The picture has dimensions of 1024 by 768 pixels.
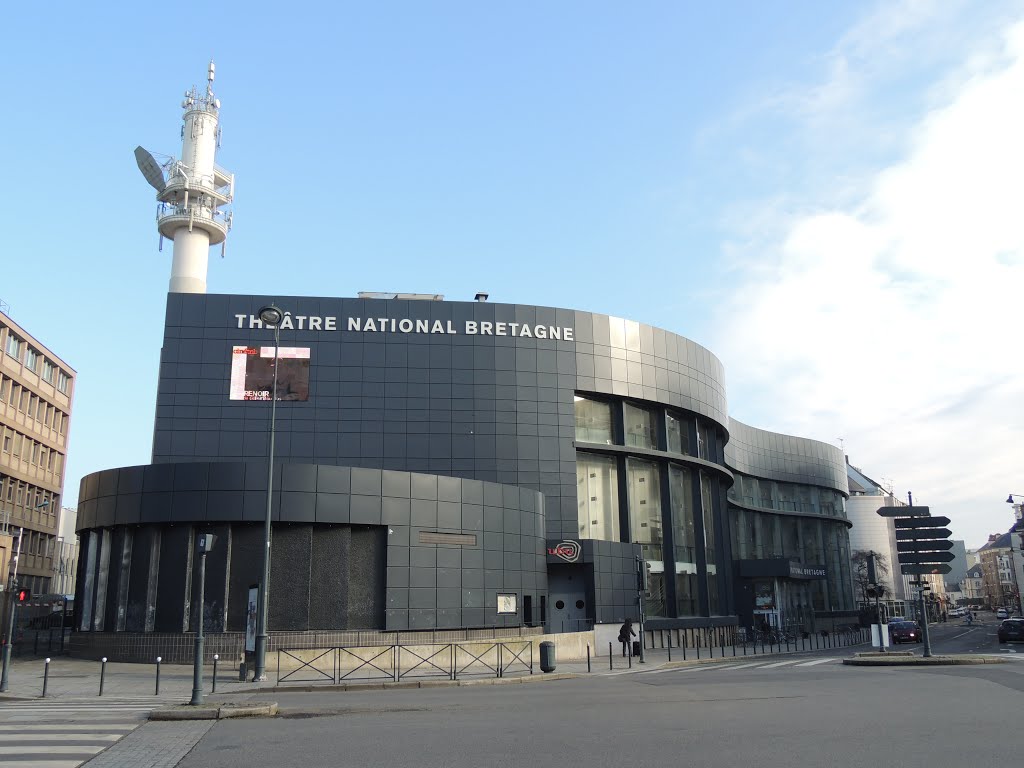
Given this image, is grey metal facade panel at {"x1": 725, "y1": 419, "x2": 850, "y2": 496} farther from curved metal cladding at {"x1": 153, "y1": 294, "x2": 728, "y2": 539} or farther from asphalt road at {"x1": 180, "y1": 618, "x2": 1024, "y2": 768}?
asphalt road at {"x1": 180, "y1": 618, "x2": 1024, "y2": 768}

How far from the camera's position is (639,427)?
5384cm

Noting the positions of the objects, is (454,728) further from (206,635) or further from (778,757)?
(206,635)

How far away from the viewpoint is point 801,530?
277 ft

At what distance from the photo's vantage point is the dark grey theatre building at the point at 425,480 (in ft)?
109

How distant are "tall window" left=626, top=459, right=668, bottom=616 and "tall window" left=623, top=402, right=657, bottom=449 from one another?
1.29 meters

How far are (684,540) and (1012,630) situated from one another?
756 inches

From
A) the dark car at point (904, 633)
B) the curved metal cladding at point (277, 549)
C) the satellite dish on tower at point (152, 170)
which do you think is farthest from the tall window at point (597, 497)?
the satellite dish on tower at point (152, 170)

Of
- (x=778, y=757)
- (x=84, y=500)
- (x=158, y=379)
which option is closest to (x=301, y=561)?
(x=84, y=500)

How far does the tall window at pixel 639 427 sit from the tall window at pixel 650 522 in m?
1.29

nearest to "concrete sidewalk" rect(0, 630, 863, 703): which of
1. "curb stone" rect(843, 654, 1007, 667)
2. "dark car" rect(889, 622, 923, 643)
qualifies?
"curb stone" rect(843, 654, 1007, 667)

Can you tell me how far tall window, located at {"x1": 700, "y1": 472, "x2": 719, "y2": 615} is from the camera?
58.5 metres

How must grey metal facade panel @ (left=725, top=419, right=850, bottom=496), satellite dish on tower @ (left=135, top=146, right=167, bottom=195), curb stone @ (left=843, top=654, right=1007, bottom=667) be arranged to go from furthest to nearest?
grey metal facade panel @ (left=725, top=419, right=850, bottom=496), satellite dish on tower @ (left=135, top=146, right=167, bottom=195), curb stone @ (left=843, top=654, right=1007, bottom=667)

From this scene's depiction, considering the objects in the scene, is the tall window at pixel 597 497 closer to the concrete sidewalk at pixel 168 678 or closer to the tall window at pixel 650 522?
the tall window at pixel 650 522

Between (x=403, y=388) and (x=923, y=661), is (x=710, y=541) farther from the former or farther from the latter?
(x=923, y=661)
